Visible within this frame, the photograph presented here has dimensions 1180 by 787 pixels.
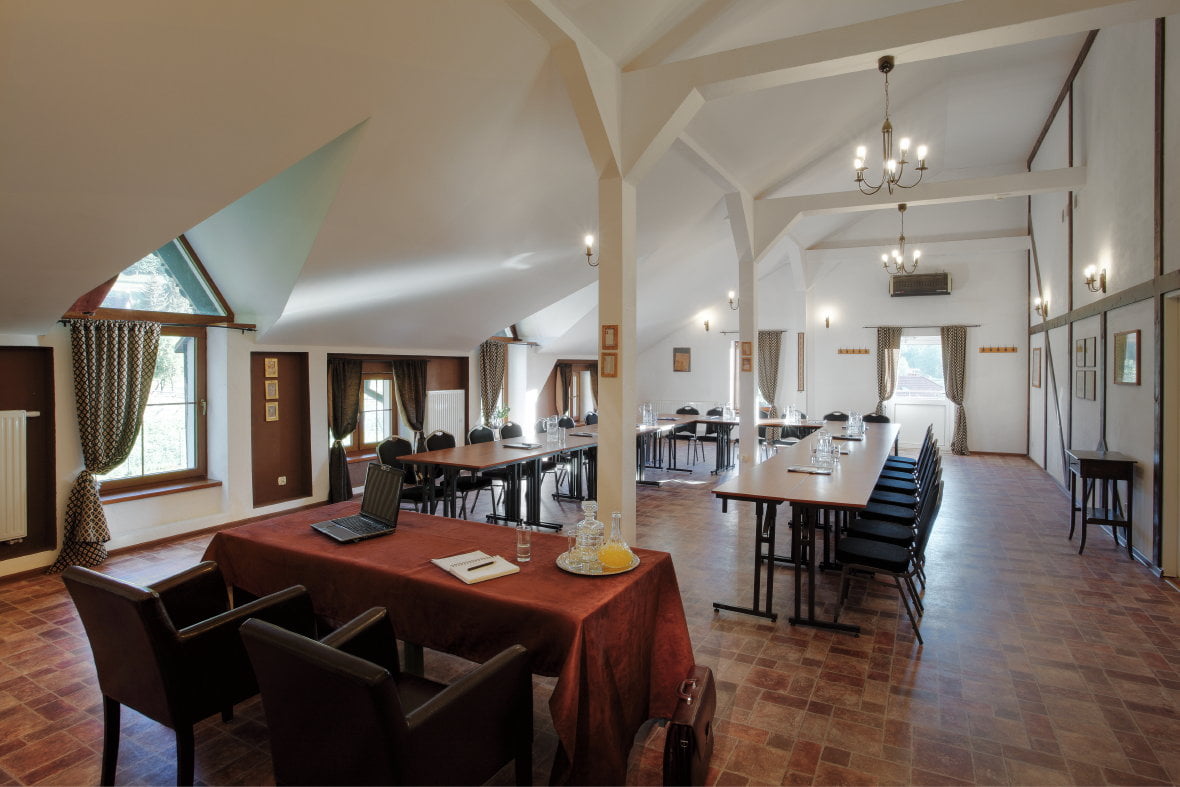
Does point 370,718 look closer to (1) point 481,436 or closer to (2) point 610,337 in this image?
(2) point 610,337

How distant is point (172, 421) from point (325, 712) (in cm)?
541

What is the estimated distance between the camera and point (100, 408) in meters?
5.07

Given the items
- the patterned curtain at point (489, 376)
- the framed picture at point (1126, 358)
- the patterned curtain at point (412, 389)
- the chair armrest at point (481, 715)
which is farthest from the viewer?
the patterned curtain at point (489, 376)

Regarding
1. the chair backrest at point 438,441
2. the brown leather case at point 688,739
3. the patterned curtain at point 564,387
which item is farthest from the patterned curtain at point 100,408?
the patterned curtain at point 564,387

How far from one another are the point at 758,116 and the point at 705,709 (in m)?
5.19

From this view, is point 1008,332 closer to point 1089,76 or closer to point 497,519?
point 1089,76

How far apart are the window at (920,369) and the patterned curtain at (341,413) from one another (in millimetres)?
9379

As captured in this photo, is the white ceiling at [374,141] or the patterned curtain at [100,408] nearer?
the white ceiling at [374,141]

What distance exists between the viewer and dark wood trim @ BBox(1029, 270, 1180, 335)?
14.3ft

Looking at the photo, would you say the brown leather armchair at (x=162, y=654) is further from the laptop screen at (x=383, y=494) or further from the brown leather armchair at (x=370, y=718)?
the laptop screen at (x=383, y=494)

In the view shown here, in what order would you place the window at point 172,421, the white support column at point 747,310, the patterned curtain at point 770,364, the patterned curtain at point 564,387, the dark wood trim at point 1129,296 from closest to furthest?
the dark wood trim at point 1129,296
the window at point 172,421
the white support column at point 747,310
the patterned curtain at point 564,387
the patterned curtain at point 770,364

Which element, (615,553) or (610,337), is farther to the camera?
(610,337)

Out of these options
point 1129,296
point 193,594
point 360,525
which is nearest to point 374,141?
point 360,525

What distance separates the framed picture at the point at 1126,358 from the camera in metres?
5.05
